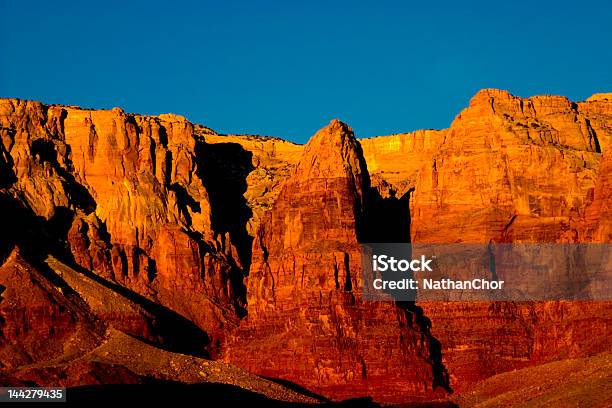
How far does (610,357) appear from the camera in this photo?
639 ft

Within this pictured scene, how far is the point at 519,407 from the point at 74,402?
3298cm

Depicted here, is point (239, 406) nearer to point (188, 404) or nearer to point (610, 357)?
point (188, 404)

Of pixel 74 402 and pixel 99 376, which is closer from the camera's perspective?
pixel 74 402

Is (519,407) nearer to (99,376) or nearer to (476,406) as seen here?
(476,406)

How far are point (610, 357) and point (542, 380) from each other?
655 centimetres

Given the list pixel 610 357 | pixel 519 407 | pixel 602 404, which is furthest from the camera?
pixel 610 357

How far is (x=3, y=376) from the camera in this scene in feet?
650

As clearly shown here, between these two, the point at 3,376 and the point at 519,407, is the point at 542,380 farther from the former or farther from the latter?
the point at 3,376

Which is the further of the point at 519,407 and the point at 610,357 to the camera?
the point at 610,357

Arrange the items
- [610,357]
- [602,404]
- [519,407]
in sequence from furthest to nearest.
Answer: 1. [610,357]
2. [519,407]
3. [602,404]

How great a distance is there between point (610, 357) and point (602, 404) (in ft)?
77.3

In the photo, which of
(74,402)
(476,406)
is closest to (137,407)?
(74,402)

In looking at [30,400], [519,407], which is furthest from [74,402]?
[519,407]

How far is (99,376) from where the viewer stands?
19725 cm
